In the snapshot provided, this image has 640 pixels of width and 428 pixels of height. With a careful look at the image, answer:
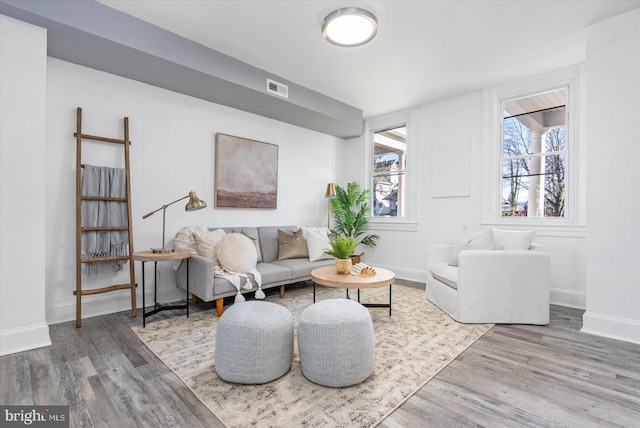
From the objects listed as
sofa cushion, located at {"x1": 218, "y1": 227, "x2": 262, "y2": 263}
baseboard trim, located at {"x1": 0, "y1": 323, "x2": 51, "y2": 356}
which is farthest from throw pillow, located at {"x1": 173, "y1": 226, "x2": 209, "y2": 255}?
baseboard trim, located at {"x1": 0, "y1": 323, "x2": 51, "y2": 356}

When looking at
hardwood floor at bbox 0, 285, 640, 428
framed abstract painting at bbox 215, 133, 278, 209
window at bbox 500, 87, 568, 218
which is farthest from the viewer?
framed abstract painting at bbox 215, 133, 278, 209

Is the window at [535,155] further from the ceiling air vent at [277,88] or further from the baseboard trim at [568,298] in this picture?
the ceiling air vent at [277,88]

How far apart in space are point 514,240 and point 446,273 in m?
0.83

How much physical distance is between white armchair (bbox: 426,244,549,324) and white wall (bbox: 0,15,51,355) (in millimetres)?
3582

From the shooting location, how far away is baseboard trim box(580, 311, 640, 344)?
258 cm

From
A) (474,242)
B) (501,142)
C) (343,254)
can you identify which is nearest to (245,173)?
(343,254)

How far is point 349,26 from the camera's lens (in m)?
2.71

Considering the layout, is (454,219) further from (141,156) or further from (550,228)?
(141,156)

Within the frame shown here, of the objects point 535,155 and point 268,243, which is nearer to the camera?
point 535,155

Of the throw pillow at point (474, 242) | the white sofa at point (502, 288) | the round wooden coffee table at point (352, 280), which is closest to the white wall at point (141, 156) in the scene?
the round wooden coffee table at point (352, 280)

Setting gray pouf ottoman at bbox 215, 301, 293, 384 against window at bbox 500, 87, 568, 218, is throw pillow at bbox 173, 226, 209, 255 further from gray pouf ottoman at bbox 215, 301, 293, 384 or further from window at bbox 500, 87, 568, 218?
window at bbox 500, 87, 568, 218

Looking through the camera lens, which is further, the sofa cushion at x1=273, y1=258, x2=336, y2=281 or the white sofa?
the sofa cushion at x1=273, y1=258, x2=336, y2=281

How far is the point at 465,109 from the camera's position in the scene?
4.39m

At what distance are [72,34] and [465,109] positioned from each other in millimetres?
4478
